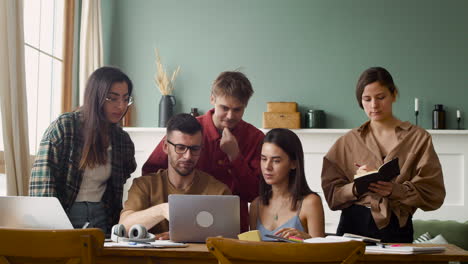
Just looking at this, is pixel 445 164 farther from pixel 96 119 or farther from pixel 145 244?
pixel 145 244

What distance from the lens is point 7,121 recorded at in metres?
3.82

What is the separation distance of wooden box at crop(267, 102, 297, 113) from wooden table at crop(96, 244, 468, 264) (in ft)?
10.5

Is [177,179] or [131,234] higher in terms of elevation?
[177,179]

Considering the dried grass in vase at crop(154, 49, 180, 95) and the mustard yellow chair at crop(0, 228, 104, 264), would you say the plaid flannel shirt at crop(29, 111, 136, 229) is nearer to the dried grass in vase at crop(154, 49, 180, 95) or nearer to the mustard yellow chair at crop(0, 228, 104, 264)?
the mustard yellow chair at crop(0, 228, 104, 264)

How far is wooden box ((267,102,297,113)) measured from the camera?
5.23m

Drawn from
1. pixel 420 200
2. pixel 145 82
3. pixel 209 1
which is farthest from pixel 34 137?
pixel 420 200

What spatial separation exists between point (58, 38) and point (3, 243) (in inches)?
135

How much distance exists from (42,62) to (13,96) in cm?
97

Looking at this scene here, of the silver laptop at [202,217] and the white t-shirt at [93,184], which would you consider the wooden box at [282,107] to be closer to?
the white t-shirt at [93,184]

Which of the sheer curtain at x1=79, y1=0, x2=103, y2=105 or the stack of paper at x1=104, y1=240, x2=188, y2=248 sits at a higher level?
the sheer curtain at x1=79, y1=0, x2=103, y2=105

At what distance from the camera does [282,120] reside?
5.23 metres

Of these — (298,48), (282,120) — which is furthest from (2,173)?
(298,48)

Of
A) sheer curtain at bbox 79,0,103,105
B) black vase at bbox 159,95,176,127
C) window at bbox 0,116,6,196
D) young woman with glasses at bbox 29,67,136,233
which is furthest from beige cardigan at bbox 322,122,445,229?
sheer curtain at bbox 79,0,103,105

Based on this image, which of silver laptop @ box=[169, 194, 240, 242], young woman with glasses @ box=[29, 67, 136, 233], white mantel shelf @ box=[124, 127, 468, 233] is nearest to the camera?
silver laptop @ box=[169, 194, 240, 242]
